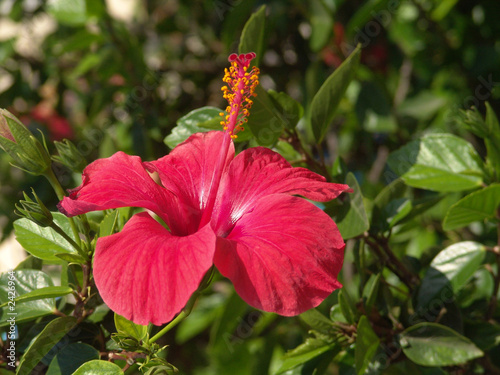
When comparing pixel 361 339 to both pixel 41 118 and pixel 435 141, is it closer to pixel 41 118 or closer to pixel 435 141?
pixel 435 141

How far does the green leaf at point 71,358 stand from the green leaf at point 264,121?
0.56 meters

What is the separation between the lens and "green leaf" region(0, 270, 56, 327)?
1.02 metres

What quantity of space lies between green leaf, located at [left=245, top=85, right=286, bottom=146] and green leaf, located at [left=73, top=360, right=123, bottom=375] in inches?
22.2

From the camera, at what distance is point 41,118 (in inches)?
111

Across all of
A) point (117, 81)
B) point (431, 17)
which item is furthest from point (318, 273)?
point (117, 81)

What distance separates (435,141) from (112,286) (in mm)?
982

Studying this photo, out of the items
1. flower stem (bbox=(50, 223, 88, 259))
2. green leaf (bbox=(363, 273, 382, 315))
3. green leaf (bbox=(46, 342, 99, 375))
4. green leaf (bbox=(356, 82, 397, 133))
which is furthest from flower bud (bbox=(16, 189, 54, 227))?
green leaf (bbox=(356, 82, 397, 133))

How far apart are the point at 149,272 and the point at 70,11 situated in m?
1.70

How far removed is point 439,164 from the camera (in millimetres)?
1364

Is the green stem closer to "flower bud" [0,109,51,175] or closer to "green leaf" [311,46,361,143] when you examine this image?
"flower bud" [0,109,51,175]

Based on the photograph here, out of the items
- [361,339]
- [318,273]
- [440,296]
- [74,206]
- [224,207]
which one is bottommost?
[440,296]

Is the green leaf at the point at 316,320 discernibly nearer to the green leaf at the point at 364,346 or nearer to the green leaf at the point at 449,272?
the green leaf at the point at 364,346

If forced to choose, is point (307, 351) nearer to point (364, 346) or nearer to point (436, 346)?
point (364, 346)

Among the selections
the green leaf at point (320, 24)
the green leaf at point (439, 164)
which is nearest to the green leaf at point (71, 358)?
the green leaf at point (439, 164)
